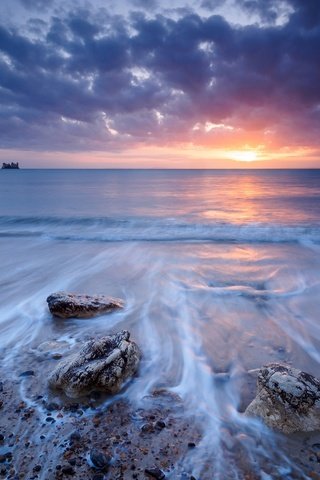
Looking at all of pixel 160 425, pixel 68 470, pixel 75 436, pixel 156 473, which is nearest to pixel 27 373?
pixel 75 436

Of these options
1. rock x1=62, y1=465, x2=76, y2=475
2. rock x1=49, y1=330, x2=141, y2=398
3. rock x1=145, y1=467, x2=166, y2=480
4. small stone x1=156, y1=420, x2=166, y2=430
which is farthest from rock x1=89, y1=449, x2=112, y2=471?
rock x1=49, y1=330, x2=141, y2=398

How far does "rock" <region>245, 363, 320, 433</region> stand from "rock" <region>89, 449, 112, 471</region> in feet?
4.55

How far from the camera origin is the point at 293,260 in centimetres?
910

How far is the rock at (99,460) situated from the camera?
8.16 feet

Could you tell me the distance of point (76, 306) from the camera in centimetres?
508

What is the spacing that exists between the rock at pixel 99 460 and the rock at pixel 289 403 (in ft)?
4.55

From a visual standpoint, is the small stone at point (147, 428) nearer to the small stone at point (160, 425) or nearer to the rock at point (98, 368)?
the small stone at point (160, 425)

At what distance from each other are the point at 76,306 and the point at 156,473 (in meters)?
3.03

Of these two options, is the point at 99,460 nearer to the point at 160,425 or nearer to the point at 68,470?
the point at 68,470

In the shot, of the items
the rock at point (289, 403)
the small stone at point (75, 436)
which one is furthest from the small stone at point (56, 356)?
the rock at point (289, 403)

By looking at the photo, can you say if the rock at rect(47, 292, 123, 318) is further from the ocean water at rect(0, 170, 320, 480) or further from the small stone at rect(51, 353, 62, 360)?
the small stone at rect(51, 353, 62, 360)

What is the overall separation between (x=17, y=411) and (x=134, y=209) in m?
18.3

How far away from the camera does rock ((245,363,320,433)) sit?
2865 mm

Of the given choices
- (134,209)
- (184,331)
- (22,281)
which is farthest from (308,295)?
(134,209)
